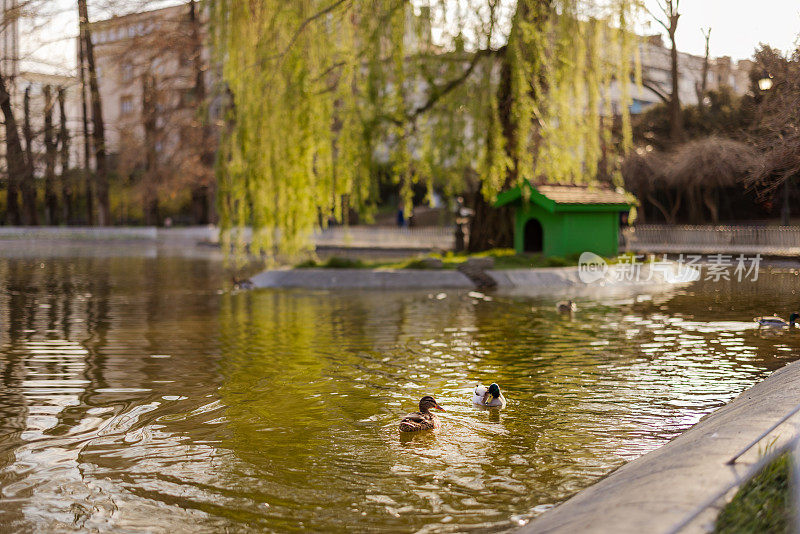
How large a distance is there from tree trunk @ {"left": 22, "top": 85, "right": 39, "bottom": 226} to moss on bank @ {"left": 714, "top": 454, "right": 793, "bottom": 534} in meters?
52.2

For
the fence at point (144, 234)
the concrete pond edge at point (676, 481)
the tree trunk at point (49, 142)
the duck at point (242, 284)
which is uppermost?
the tree trunk at point (49, 142)

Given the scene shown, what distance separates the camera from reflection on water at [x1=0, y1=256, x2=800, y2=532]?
632 cm

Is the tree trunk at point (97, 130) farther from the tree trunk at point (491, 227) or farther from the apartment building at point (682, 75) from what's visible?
the apartment building at point (682, 75)

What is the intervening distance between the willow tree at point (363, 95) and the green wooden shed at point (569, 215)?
236 cm

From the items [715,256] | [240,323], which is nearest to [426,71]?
[240,323]

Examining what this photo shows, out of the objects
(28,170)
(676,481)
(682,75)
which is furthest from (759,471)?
(682,75)

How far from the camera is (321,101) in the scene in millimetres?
22484

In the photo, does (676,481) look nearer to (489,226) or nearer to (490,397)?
(490,397)

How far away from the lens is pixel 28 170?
5188 cm

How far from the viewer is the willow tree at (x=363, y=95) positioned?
71.0 ft

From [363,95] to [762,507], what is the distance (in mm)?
18524

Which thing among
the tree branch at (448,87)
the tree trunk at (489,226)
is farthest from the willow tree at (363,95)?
the tree trunk at (489,226)

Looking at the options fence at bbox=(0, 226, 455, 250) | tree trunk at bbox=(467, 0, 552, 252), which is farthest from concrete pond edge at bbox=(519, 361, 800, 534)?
fence at bbox=(0, 226, 455, 250)

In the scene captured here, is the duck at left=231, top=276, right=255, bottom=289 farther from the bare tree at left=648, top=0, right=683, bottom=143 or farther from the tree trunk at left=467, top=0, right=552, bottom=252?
the bare tree at left=648, top=0, right=683, bottom=143
